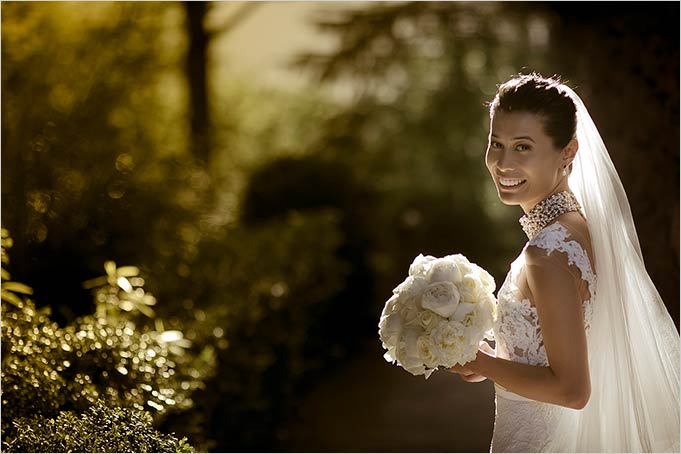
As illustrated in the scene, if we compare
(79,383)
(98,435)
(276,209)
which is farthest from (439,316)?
(276,209)

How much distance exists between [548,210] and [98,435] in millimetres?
1745

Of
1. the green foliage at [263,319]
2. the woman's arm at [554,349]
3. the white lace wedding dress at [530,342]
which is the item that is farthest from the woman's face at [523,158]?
the green foliage at [263,319]

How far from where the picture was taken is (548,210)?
252 cm

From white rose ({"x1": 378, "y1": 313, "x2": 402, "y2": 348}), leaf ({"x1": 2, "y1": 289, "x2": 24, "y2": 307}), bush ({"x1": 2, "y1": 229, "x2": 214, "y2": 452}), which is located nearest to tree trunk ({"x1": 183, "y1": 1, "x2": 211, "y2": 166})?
bush ({"x1": 2, "y1": 229, "x2": 214, "y2": 452})

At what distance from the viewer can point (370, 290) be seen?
9523mm

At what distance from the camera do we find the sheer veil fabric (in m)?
2.59

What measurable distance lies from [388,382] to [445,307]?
18.8 ft

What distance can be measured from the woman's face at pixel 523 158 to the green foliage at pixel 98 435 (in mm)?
1438

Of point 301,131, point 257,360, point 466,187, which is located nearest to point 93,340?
Result: point 257,360

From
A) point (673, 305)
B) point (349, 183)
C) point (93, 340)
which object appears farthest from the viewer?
point (349, 183)

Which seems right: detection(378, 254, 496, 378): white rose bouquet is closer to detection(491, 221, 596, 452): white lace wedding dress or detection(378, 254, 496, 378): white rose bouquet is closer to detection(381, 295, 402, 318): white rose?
detection(381, 295, 402, 318): white rose

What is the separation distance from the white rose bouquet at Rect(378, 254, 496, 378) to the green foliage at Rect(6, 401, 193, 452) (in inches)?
41.0

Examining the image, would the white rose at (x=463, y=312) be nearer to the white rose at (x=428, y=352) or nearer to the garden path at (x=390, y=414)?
the white rose at (x=428, y=352)

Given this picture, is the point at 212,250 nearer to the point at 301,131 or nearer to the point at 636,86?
the point at 636,86
